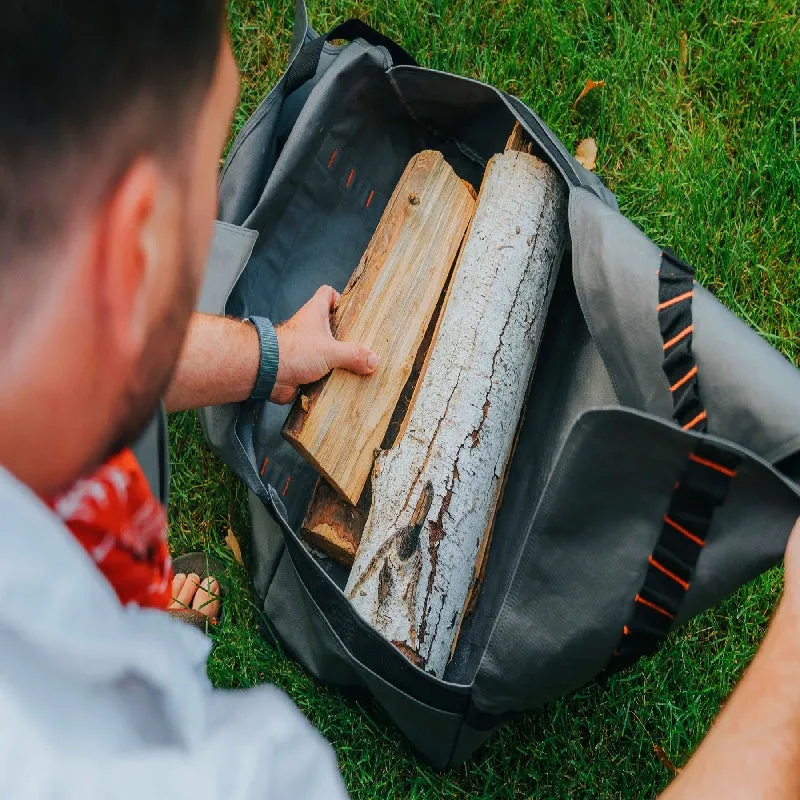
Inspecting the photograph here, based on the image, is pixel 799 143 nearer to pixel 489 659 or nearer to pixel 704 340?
pixel 704 340

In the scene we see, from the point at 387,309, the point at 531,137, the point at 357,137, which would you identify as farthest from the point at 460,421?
the point at 357,137

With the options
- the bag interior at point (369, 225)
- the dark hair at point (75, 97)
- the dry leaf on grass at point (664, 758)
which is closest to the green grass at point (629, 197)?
the dry leaf on grass at point (664, 758)

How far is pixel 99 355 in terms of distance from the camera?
0.63m

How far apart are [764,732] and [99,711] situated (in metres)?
0.81

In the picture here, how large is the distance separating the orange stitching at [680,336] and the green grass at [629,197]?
79cm

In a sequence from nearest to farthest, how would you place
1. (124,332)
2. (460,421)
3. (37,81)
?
(37,81) → (124,332) → (460,421)

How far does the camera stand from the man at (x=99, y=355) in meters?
0.54

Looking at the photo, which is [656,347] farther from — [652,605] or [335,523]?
[335,523]

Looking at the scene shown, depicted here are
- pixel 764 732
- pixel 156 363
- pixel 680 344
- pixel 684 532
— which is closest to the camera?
pixel 156 363

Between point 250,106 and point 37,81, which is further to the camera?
point 250,106

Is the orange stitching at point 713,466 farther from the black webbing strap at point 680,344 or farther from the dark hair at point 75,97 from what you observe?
the dark hair at point 75,97

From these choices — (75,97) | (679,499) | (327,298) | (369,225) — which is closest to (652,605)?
(679,499)

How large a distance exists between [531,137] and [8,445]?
4.13ft

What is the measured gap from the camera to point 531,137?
5.20 feet
